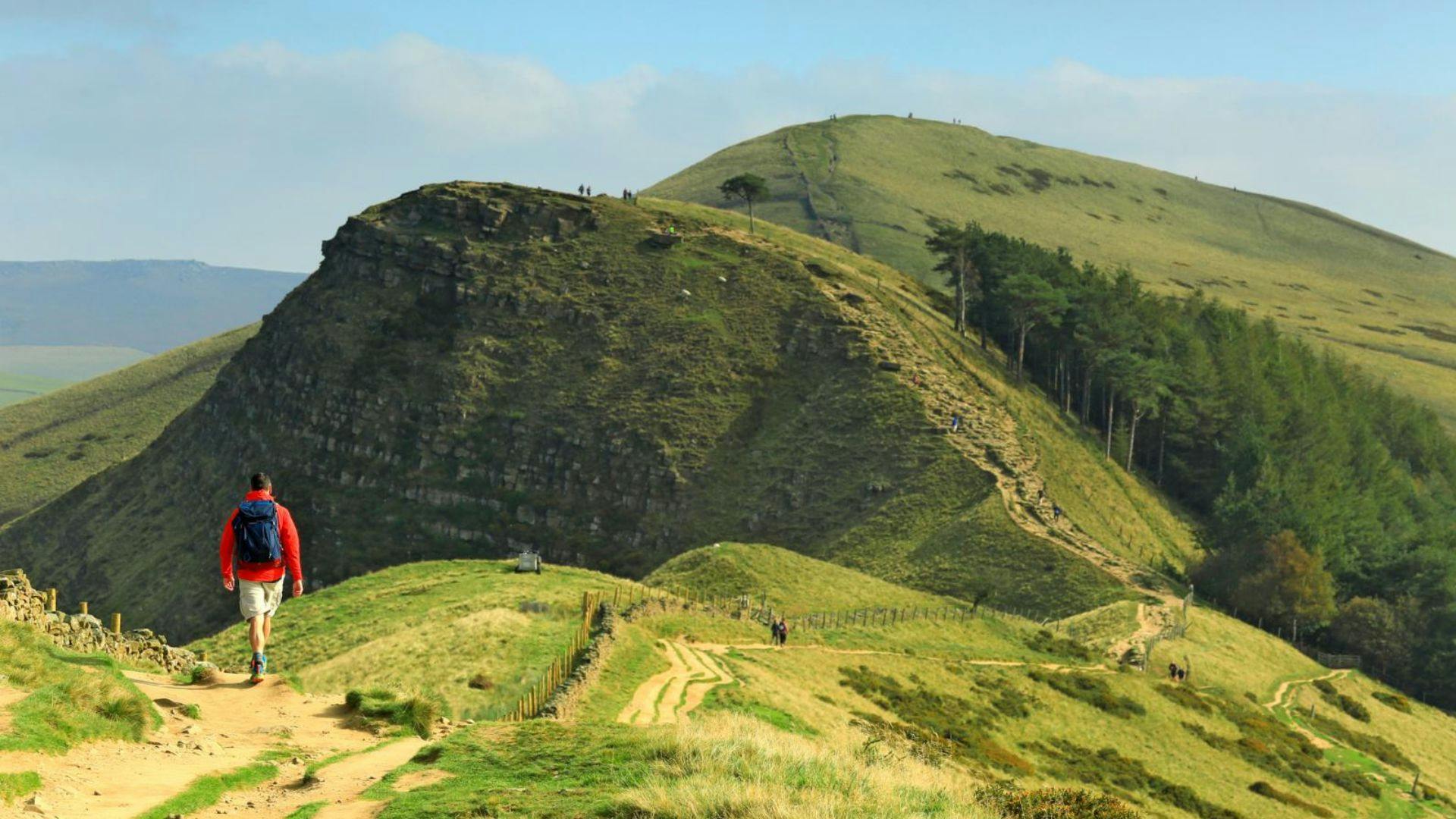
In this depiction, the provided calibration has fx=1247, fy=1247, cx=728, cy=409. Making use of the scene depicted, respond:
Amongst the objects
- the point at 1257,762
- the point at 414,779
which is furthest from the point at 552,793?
the point at 1257,762

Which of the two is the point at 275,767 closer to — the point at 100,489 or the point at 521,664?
the point at 521,664

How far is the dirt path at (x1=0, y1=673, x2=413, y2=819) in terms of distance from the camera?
16219 mm

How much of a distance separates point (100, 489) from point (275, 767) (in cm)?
14758

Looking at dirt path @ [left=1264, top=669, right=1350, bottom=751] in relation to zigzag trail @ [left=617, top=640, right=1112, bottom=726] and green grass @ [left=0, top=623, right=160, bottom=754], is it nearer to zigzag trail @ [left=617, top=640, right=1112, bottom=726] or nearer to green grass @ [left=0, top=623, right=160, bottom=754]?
zigzag trail @ [left=617, top=640, right=1112, bottom=726]

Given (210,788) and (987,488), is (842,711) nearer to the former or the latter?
(210,788)

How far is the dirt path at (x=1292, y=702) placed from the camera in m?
78.7

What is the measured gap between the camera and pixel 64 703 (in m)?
18.6

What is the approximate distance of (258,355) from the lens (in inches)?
5802

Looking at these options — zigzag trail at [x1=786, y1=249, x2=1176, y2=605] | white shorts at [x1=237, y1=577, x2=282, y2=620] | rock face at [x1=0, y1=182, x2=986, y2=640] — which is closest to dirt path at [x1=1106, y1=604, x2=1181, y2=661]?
zigzag trail at [x1=786, y1=249, x2=1176, y2=605]

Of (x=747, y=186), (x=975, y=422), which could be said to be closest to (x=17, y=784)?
(x=975, y=422)

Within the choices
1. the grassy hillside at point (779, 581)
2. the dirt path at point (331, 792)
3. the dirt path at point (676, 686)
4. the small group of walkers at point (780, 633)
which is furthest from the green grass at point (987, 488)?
the dirt path at point (331, 792)

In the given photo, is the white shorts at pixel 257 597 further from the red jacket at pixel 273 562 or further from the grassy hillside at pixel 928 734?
the grassy hillside at pixel 928 734

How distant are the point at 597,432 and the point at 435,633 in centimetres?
7809

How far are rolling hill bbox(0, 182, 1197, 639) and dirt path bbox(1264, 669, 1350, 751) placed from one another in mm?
13293
